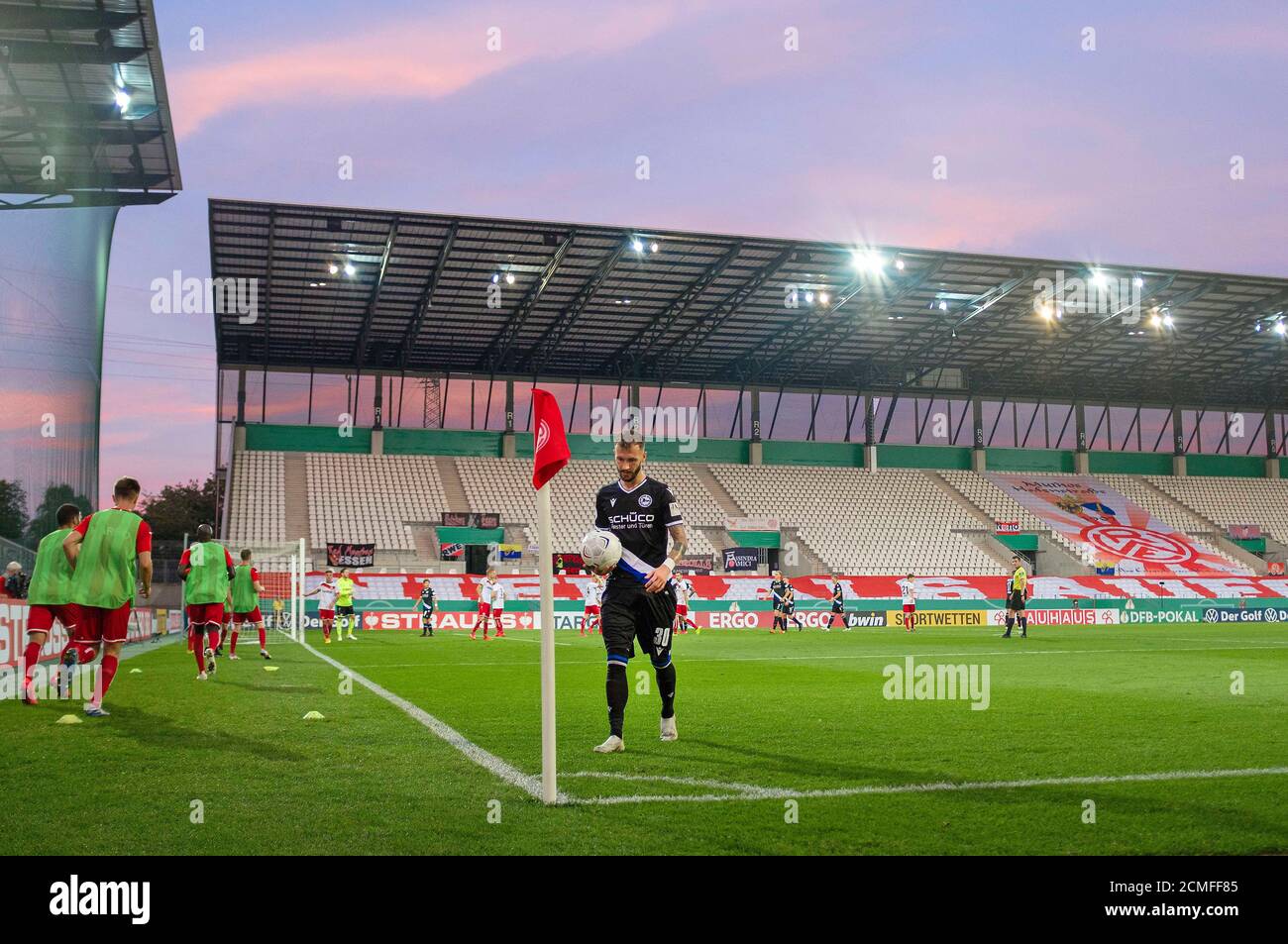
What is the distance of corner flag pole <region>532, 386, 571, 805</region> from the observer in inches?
224

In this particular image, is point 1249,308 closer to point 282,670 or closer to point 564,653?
point 564,653

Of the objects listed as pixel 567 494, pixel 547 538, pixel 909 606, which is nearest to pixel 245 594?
pixel 547 538

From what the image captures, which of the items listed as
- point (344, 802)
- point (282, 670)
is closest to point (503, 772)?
point (344, 802)

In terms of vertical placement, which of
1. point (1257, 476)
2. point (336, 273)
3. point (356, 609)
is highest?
point (336, 273)

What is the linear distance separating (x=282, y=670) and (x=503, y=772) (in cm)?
1112

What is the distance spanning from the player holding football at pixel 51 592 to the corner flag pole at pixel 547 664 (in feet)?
20.4

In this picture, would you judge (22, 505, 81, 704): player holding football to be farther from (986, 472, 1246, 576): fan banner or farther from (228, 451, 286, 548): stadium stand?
(986, 472, 1246, 576): fan banner

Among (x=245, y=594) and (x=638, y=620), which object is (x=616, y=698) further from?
(x=245, y=594)

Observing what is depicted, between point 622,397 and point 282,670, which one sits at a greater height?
point 622,397

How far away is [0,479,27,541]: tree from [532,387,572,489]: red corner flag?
932 cm

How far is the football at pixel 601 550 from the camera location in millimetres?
7566

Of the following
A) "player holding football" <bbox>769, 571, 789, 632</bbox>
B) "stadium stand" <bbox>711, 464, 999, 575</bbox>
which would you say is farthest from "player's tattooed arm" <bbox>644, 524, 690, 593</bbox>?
"stadium stand" <bbox>711, 464, 999, 575</bbox>

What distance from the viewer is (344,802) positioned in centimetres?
562
